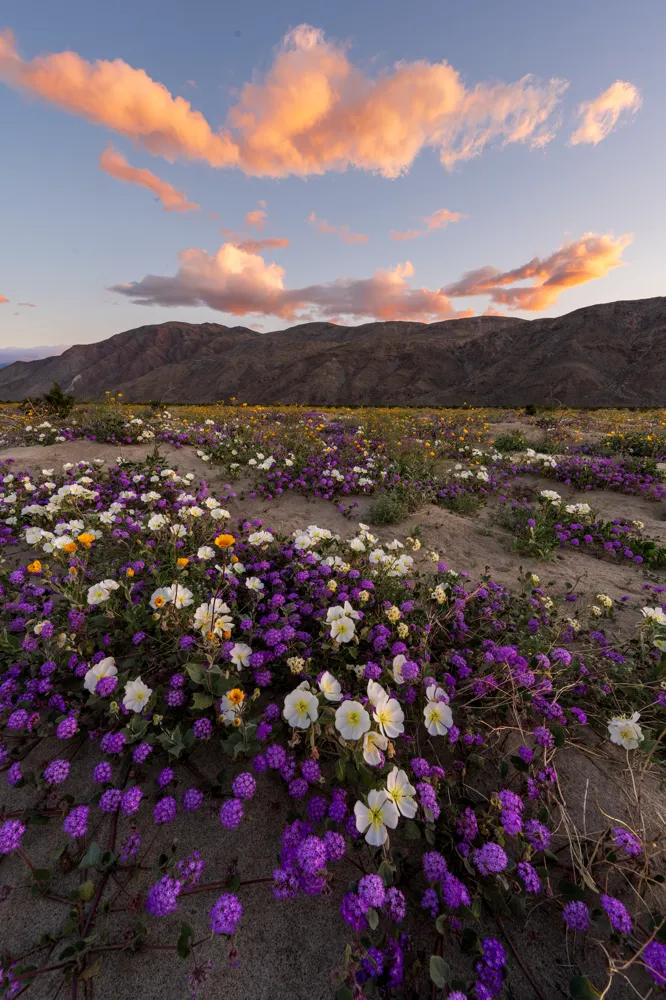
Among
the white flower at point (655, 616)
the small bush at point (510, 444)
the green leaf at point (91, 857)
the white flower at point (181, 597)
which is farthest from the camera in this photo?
the small bush at point (510, 444)

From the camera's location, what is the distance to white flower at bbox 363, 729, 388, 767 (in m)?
1.72

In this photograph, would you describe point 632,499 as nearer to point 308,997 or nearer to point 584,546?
point 584,546

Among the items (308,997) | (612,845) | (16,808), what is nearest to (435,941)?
(308,997)

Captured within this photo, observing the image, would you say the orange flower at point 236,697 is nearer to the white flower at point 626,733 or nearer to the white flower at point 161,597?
the white flower at point 161,597

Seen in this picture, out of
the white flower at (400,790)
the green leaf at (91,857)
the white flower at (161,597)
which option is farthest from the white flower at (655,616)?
the green leaf at (91,857)

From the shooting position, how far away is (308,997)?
1.43 m

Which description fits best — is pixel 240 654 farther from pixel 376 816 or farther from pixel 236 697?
pixel 376 816

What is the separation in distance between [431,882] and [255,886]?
0.77 m

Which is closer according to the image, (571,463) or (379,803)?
(379,803)

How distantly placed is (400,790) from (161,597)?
175 centimetres

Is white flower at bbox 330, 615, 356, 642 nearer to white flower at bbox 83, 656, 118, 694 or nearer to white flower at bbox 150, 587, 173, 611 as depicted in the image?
white flower at bbox 150, 587, 173, 611

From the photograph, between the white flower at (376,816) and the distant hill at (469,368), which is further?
the distant hill at (469,368)

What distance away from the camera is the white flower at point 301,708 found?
1.86 meters

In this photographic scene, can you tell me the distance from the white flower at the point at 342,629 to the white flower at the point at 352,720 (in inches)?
20.2
